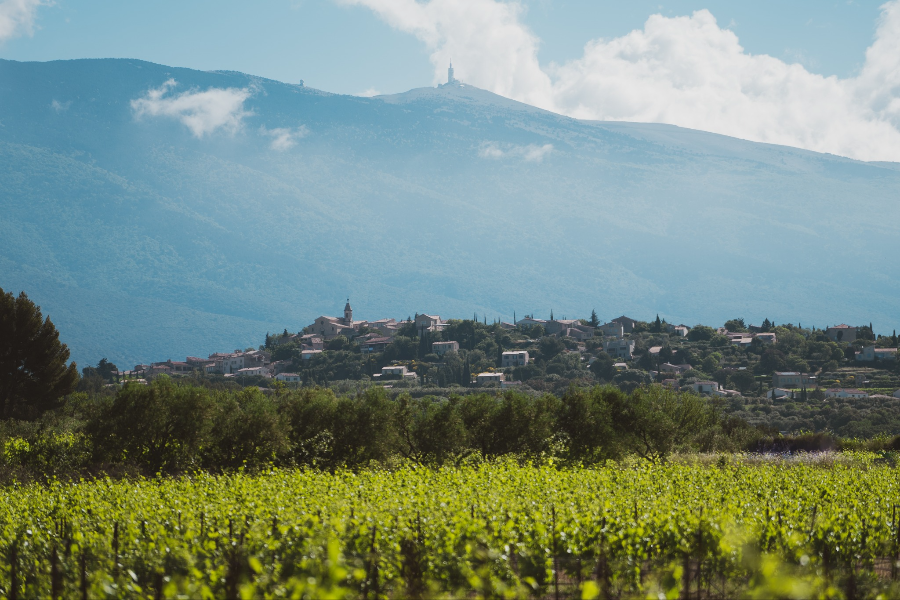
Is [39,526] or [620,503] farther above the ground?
[620,503]

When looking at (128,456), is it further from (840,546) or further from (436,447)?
(840,546)

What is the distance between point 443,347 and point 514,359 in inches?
525

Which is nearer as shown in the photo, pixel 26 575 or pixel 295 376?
pixel 26 575

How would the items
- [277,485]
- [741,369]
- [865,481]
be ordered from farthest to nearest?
1. [741,369]
2. [865,481]
3. [277,485]

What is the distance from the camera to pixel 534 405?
35375 millimetres

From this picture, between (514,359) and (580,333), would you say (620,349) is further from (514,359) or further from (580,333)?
(514,359)

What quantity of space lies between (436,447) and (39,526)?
20.2 m

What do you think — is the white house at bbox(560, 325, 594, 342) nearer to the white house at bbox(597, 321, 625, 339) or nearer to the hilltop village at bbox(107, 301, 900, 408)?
the hilltop village at bbox(107, 301, 900, 408)

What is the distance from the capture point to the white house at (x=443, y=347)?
4797 inches

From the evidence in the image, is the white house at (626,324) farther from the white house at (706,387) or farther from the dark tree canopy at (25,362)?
the dark tree canopy at (25,362)

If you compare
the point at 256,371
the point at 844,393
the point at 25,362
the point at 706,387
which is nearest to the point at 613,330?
the point at 706,387

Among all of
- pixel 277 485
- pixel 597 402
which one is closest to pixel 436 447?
pixel 597 402

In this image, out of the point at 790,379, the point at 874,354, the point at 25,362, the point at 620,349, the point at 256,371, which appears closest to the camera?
the point at 25,362

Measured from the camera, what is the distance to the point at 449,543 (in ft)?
31.3
